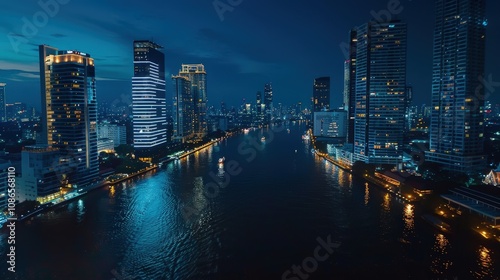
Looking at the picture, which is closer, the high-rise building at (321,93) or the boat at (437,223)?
the boat at (437,223)

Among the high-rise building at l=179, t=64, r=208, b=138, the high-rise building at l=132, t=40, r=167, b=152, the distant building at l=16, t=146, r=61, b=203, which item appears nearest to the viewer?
the distant building at l=16, t=146, r=61, b=203

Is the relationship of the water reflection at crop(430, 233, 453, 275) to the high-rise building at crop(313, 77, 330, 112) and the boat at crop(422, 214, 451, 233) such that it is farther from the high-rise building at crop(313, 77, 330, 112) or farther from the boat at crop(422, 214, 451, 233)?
the high-rise building at crop(313, 77, 330, 112)

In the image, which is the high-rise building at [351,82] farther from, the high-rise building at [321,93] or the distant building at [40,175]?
the high-rise building at [321,93]

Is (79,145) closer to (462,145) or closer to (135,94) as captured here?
(135,94)

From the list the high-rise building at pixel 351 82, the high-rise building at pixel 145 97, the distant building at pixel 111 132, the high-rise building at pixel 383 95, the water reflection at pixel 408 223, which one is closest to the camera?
the water reflection at pixel 408 223

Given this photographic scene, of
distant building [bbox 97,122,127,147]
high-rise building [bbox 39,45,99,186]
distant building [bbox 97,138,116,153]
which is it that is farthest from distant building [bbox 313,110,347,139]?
high-rise building [bbox 39,45,99,186]

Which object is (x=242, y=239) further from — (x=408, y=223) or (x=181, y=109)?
(x=181, y=109)

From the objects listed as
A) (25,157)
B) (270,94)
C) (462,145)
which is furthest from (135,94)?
(270,94)

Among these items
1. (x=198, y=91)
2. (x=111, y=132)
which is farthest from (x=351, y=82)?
(x=111, y=132)

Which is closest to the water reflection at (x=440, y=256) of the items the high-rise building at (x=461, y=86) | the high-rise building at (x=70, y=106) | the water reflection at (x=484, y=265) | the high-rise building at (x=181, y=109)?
the water reflection at (x=484, y=265)
